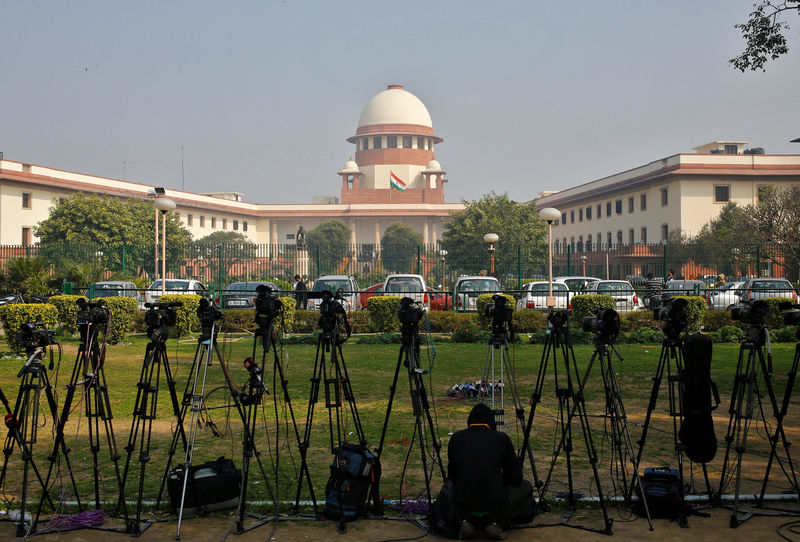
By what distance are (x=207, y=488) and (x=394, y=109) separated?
9247 cm

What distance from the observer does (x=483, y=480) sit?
529cm

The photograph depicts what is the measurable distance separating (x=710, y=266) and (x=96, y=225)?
118ft

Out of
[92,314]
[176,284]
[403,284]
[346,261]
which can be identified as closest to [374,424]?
[92,314]

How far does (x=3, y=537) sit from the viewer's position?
18.0ft

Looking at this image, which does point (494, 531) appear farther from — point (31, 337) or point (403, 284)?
point (403, 284)

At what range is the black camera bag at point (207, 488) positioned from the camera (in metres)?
5.88

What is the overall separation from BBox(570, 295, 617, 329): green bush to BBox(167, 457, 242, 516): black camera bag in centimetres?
1451

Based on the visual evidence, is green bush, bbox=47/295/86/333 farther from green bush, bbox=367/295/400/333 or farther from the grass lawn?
green bush, bbox=367/295/400/333

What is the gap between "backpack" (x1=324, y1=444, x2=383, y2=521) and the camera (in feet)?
19.0

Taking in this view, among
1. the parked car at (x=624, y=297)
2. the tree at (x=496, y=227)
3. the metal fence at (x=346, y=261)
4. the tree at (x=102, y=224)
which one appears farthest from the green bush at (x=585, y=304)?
the tree at (x=102, y=224)

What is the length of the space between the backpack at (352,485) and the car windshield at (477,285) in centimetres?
1925

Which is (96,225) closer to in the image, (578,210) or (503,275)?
(503,275)

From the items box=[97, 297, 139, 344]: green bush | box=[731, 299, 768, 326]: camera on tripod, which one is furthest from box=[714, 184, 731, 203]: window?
box=[731, 299, 768, 326]: camera on tripod

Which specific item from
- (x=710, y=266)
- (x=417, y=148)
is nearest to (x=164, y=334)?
(x=710, y=266)
